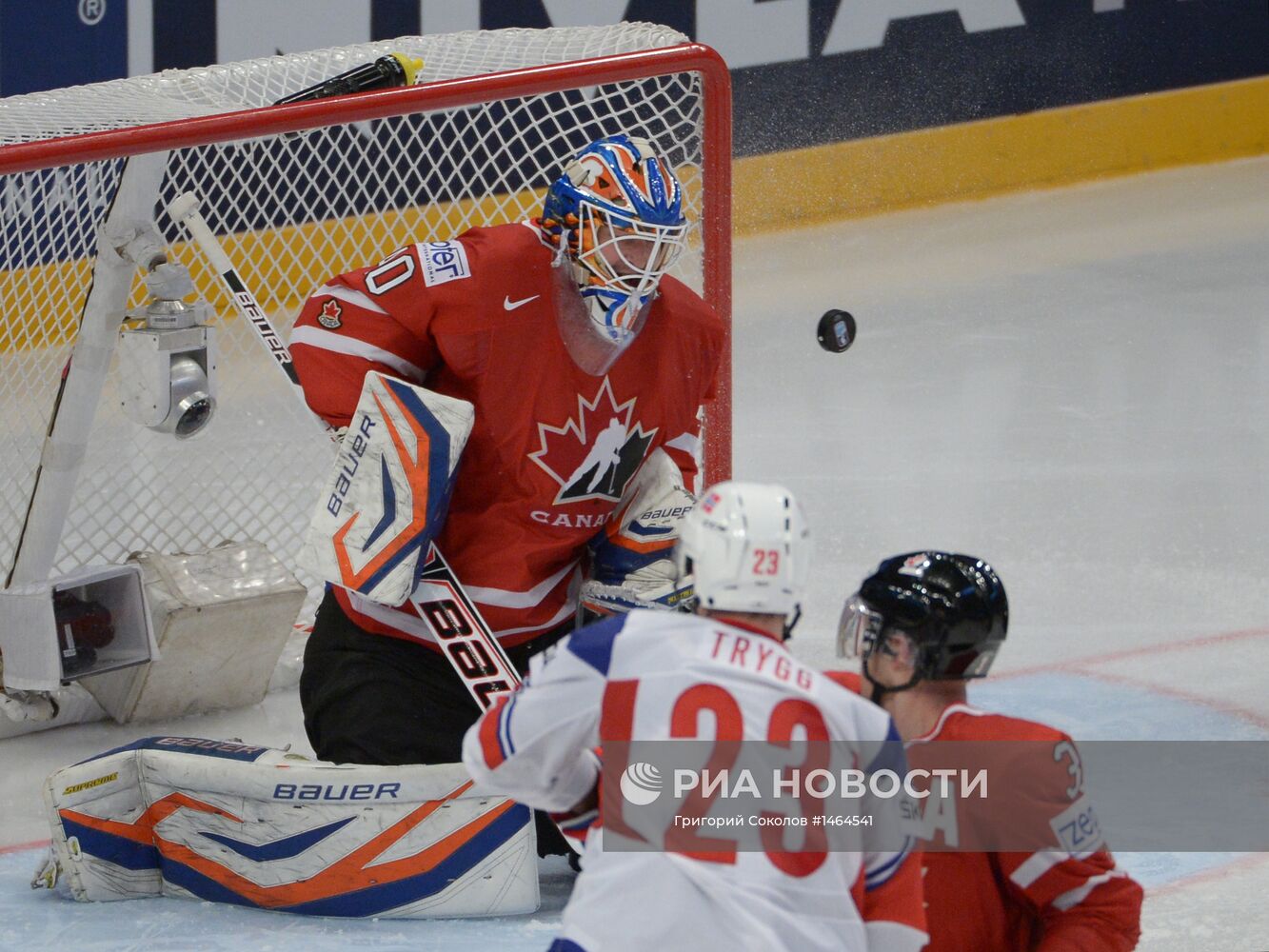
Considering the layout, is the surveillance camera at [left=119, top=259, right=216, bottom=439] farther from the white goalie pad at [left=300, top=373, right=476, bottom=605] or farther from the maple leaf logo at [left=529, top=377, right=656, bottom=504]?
the maple leaf logo at [left=529, top=377, right=656, bottom=504]

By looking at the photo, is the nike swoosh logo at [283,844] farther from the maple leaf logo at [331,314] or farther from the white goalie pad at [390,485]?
the maple leaf logo at [331,314]

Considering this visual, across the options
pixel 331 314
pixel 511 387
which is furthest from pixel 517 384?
pixel 331 314

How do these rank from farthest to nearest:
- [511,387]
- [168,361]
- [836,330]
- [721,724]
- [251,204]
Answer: [251,204]
[168,361]
[836,330]
[511,387]
[721,724]

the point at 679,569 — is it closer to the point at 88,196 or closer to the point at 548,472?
the point at 548,472

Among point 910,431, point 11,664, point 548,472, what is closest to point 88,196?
point 11,664

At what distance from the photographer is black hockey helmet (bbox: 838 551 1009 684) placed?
1624 mm

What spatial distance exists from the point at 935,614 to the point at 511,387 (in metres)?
0.89

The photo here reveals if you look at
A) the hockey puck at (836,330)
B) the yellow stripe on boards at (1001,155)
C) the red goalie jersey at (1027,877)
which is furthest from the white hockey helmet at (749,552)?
the yellow stripe on boards at (1001,155)

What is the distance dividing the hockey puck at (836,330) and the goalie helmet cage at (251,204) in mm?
179

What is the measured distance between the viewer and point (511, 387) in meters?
2.36

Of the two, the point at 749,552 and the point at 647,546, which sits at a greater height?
the point at 749,552

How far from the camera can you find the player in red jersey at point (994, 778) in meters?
1.59

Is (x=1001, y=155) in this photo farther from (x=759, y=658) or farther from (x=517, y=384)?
(x=759, y=658)

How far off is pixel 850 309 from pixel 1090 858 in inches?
158
